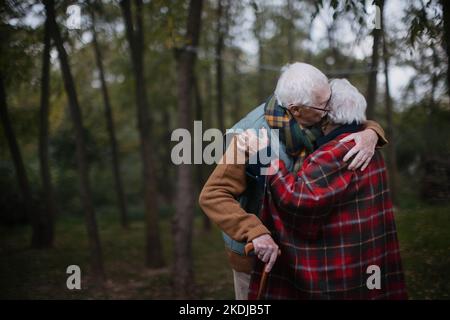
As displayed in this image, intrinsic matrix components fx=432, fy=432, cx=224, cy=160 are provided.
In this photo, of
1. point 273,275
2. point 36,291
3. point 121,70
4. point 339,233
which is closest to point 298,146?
point 339,233

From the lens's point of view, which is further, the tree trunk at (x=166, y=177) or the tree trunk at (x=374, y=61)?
the tree trunk at (x=166, y=177)

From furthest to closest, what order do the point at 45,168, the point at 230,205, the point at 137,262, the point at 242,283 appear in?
the point at 137,262, the point at 45,168, the point at 242,283, the point at 230,205

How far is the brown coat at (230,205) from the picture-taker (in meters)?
2.30

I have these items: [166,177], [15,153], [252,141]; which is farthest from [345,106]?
[166,177]

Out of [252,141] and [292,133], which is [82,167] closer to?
[252,141]

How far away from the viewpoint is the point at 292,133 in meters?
2.39

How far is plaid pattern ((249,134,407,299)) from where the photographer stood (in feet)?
7.39

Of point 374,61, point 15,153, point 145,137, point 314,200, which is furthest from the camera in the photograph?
point 145,137

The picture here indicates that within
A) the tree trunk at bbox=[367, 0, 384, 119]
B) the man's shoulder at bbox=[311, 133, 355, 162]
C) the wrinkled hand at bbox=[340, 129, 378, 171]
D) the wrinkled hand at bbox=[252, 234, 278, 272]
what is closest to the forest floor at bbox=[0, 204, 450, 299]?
the wrinkled hand at bbox=[340, 129, 378, 171]

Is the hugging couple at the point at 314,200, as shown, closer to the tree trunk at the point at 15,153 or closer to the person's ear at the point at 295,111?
the person's ear at the point at 295,111

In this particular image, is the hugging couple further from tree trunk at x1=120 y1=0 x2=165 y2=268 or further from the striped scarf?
tree trunk at x1=120 y1=0 x2=165 y2=268

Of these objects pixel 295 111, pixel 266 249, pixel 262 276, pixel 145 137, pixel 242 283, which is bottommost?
pixel 242 283

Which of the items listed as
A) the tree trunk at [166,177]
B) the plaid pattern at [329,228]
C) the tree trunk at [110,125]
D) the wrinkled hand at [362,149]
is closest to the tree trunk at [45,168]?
the tree trunk at [110,125]

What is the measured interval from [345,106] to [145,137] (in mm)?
5830
